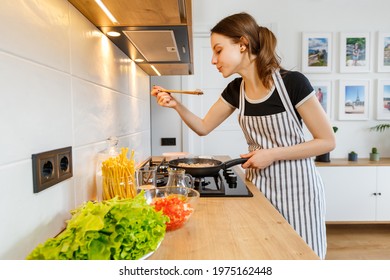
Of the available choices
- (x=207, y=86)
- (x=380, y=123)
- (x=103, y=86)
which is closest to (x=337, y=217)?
(x=380, y=123)

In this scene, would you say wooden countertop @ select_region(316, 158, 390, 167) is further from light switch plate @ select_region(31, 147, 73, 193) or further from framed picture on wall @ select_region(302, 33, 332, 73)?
light switch plate @ select_region(31, 147, 73, 193)

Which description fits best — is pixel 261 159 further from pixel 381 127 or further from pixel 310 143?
pixel 381 127

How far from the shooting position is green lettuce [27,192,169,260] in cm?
44

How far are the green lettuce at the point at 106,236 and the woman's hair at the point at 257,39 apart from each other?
708 millimetres

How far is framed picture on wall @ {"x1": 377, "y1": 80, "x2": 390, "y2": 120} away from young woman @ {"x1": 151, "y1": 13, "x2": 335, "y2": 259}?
80.5 inches

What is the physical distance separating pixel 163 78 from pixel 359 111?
186cm

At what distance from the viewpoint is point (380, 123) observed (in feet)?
8.50

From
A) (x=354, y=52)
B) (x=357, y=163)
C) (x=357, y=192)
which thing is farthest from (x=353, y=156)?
(x=354, y=52)

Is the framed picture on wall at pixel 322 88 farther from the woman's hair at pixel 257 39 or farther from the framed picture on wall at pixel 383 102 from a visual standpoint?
the woman's hair at pixel 257 39

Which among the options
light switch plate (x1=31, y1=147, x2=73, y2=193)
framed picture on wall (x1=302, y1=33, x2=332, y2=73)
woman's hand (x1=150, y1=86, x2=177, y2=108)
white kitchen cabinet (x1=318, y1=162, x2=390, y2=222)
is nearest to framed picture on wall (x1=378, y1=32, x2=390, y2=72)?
framed picture on wall (x1=302, y1=33, x2=332, y2=73)

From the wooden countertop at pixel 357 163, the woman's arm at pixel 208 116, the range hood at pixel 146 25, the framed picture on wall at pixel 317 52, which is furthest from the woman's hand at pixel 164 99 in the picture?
the framed picture on wall at pixel 317 52

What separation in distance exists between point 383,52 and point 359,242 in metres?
1.74

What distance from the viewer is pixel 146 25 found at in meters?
0.97
